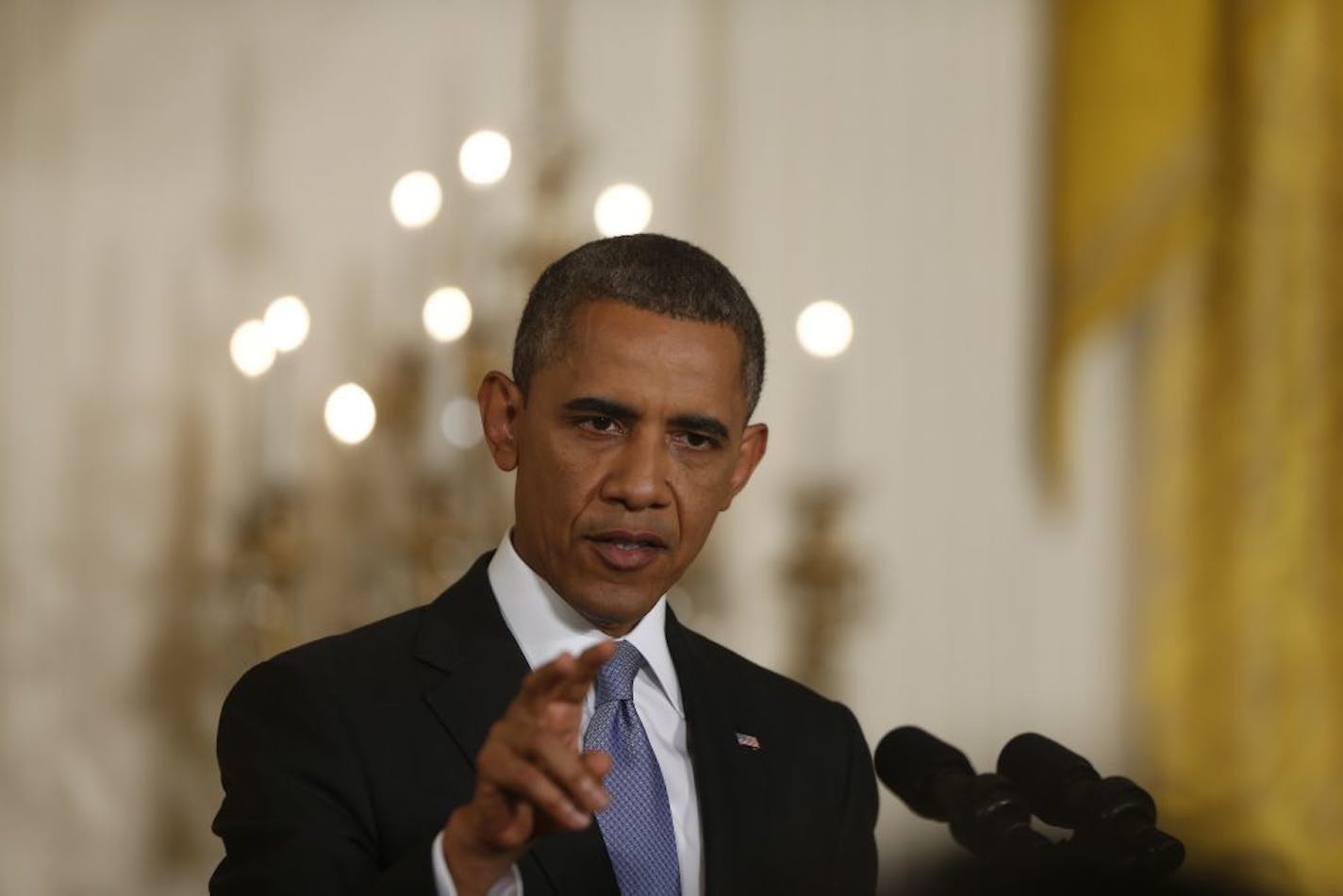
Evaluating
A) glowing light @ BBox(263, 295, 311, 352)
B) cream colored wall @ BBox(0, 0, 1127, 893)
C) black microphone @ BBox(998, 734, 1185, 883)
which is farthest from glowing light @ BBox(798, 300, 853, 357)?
black microphone @ BBox(998, 734, 1185, 883)

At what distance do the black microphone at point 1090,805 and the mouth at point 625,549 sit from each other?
0.43 metres

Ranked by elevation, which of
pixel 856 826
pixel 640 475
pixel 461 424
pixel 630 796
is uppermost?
pixel 640 475

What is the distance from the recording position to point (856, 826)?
219cm

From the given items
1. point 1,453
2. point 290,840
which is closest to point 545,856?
point 290,840

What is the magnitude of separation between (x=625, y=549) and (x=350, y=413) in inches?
67.9

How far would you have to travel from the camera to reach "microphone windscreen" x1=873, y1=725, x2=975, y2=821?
1714mm

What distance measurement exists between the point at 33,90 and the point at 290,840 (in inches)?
123

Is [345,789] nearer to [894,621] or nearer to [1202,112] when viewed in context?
[894,621]

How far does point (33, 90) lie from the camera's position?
4375 millimetres

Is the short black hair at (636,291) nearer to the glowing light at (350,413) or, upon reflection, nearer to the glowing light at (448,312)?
the glowing light at (350,413)


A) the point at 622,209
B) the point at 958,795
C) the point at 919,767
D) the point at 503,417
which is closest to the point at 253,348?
the point at 622,209

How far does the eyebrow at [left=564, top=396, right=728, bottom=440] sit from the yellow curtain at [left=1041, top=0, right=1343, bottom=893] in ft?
9.34

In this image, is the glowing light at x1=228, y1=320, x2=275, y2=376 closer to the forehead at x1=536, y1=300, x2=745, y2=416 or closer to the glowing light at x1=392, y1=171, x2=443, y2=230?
the glowing light at x1=392, y1=171, x2=443, y2=230

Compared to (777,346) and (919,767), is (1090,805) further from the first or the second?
(777,346)
